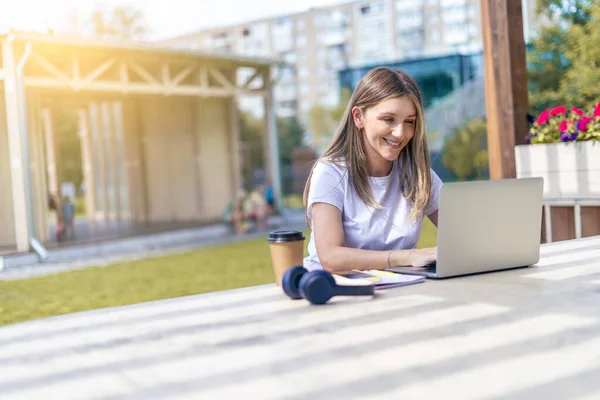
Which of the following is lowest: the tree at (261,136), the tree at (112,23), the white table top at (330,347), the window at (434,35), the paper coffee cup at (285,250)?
the white table top at (330,347)

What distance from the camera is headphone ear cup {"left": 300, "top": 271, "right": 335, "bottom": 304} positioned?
4.42ft

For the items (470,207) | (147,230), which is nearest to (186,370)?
(470,207)

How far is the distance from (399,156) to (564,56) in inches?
561

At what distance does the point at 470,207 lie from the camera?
5.08ft

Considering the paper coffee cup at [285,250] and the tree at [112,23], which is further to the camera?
the tree at [112,23]

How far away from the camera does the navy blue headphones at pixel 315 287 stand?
1350 millimetres

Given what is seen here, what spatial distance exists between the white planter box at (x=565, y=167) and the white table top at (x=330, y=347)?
2.17 meters

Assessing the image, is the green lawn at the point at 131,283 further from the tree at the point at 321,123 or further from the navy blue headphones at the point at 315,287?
the tree at the point at 321,123

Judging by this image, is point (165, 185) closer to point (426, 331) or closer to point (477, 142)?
point (477, 142)

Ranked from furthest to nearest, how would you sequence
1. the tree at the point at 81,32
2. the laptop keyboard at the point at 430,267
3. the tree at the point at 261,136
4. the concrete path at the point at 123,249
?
the tree at the point at 261,136, the tree at the point at 81,32, the concrete path at the point at 123,249, the laptop keyboard at the point at 430,267

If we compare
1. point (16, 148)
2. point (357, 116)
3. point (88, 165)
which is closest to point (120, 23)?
point (88, 165)

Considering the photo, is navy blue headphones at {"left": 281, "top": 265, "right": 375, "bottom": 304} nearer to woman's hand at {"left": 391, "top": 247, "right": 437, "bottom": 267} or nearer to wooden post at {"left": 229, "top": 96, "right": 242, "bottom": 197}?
woman's hand at {"left": 391, "top": 247, "right": 437, "bottom": 267}

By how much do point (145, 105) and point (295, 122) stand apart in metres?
23.6

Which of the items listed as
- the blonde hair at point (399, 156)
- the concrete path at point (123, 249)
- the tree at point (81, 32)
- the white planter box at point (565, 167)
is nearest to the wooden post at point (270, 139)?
the concrete path at point (123, 249)
